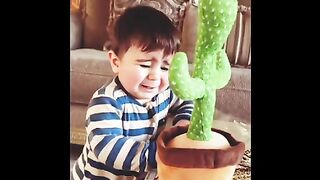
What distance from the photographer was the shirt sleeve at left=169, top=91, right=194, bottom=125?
122 centimetres

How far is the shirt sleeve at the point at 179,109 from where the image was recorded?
48.0 inches

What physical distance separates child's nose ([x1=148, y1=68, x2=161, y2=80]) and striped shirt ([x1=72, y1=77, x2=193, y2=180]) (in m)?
0.03

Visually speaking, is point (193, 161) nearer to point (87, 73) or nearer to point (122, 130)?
point (122, 130)

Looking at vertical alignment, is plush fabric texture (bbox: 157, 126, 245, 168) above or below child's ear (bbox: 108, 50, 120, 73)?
below

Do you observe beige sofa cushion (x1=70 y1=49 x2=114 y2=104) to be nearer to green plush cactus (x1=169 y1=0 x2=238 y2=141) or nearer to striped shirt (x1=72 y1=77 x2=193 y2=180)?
striped shirt (x1=72 y1=77 x2=193 y2=180)

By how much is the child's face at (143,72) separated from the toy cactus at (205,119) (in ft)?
0.21

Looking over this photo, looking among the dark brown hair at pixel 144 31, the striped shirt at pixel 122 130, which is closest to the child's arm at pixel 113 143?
the striped shirt at pixel 122 130

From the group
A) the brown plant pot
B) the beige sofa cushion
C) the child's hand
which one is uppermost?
the beige sofa cushion

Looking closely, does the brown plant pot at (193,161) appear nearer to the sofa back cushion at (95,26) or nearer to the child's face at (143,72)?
the child's face at (143,72)

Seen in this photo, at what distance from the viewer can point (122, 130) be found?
4.01 feet

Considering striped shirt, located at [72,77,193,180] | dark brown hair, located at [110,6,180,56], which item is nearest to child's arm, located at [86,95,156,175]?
striped shirt, located at [72,77,193,180]

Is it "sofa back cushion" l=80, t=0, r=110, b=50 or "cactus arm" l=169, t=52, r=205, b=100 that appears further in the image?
"sofa back cushion" l=80, t=0, r=110, b=50
